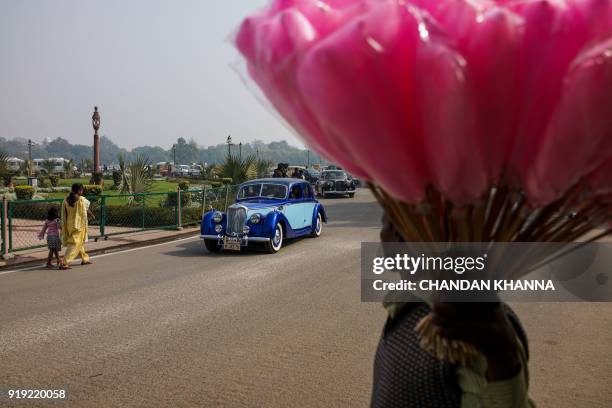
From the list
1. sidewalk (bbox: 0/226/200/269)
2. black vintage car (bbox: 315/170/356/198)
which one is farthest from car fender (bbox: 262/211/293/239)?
black vintage car (bbox: 315/170/356/198)

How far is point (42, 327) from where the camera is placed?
5988 mm

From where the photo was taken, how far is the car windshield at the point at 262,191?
12625 millimetres

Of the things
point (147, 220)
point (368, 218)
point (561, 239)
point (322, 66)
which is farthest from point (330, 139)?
point (368, 218)

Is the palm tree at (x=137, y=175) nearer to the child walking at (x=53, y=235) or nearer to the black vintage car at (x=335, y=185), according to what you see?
the child walking at (x=53, y=235)

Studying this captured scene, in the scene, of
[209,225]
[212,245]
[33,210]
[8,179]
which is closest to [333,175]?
[33,210]

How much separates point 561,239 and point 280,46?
73 centimetres

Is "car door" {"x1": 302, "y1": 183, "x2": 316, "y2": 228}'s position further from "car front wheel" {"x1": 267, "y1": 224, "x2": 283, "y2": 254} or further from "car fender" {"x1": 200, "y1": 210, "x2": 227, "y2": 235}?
"car fender" {"x1": 200, "y1": 210, "x2": 227, "y2": 235}

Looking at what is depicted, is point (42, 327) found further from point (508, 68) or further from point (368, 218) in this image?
point (368, 218)

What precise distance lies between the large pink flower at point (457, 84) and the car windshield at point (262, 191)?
37.8 ft

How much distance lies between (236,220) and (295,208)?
1.73 m

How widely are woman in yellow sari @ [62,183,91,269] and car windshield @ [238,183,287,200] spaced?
3.76m

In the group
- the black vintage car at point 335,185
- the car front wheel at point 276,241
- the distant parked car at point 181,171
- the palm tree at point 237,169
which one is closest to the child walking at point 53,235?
the car front wheel at point 276,241

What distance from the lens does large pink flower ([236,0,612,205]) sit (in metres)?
0.94

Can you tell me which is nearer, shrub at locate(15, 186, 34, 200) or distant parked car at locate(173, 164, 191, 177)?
shrub at locate(15, 186, 34, 200)
